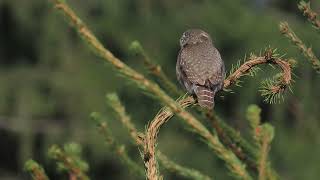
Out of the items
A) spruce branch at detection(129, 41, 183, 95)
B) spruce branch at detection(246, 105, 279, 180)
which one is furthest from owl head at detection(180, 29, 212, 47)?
spruce branch at detection(246, 105, 279, 180)

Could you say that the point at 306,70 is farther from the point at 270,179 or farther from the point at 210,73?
the point at 270,179

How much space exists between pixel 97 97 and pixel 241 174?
1425 cm

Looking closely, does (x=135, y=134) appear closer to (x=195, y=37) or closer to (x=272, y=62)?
(x=272, y=62)

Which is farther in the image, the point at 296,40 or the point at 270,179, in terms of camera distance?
the point at 296,40

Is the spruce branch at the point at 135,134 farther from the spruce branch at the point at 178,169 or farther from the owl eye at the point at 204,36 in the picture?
the owl eye at the point at 204,36

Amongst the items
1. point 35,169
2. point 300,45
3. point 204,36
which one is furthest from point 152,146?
point 204,36

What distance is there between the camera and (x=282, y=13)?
1599 centimetres

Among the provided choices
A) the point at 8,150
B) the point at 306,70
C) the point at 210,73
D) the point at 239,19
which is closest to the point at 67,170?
the point at 210,73

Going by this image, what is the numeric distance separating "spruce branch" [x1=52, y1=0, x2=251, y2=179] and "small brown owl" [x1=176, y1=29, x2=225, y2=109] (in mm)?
1950

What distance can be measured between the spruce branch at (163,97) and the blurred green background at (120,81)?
11.3 meters

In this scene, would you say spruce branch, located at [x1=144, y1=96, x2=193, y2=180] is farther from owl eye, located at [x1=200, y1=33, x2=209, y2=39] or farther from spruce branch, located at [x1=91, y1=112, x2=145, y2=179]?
owl eye, located at [x1=200, y1=33, x2=209, y2=39]

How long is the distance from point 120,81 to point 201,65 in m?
11.2

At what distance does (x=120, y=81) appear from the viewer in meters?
16.0

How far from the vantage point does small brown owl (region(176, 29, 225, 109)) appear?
444cm
